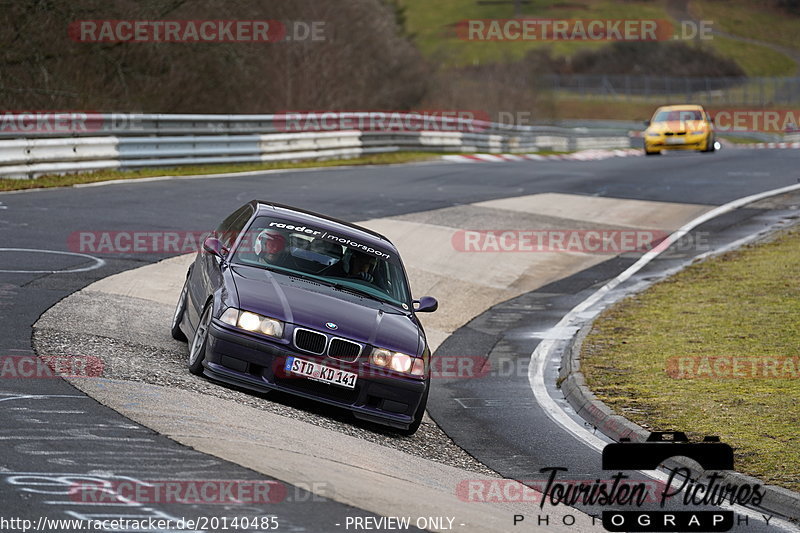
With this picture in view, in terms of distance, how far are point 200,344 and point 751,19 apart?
12850cm

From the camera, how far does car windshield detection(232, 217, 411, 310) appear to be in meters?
10.1

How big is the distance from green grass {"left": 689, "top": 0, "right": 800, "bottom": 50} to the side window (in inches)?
4713

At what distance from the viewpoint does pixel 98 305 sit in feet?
40.0

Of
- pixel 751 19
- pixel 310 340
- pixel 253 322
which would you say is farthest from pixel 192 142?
pixel 751 19

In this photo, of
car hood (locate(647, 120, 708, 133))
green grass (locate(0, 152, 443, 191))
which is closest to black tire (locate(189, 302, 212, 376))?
green grass (locate(0, 152, 443, 191))

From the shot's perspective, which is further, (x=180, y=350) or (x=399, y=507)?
(x=180, y=350)

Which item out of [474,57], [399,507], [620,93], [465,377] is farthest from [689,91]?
[399,507]

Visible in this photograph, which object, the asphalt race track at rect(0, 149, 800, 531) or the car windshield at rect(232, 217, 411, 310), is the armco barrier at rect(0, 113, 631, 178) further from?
the car windshield at rect(232, 217, 411, 310)

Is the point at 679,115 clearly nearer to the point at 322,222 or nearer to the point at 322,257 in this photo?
the point at 322,222

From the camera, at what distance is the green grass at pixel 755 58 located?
368ft

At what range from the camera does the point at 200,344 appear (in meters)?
9.37

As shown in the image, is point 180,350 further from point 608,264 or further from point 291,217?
point 608,264

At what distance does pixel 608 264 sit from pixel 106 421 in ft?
42.2

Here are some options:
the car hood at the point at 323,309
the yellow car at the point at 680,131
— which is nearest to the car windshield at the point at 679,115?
the yellow car at the point at 680,131
